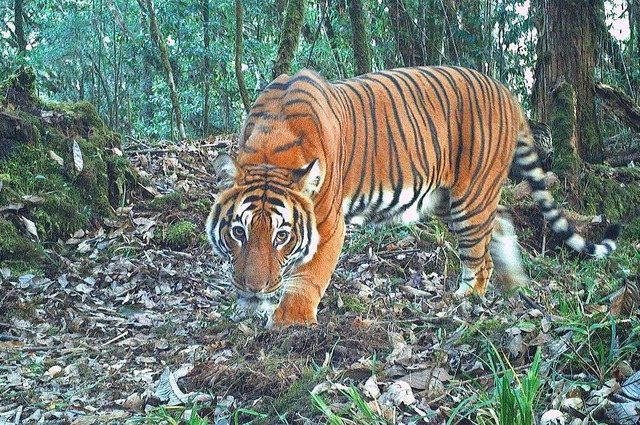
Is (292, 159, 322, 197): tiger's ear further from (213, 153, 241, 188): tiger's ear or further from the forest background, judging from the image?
the forest background

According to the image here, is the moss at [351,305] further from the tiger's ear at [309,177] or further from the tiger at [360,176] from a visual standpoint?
the tiger's ear at [309,177]

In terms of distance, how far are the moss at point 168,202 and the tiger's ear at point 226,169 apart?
275 cm

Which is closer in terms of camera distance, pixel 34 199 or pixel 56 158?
pixel 34 199

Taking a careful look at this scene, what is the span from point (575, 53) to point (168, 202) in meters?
5.34

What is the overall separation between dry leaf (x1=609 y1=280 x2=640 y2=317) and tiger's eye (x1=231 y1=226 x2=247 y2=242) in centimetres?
208

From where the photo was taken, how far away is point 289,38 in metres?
8.78

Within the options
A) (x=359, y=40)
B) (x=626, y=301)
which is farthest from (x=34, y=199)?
(x=359, y=40)

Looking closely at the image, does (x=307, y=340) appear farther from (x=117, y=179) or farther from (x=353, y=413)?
(x=117, y=179)

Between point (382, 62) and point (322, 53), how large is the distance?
1.33 m

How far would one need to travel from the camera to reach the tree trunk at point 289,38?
873 cm

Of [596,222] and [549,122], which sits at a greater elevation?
[549,122]

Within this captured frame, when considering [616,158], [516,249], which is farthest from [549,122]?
[516,249]

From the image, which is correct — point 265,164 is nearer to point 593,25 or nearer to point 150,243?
point 150,243

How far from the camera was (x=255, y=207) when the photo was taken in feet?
14.6
